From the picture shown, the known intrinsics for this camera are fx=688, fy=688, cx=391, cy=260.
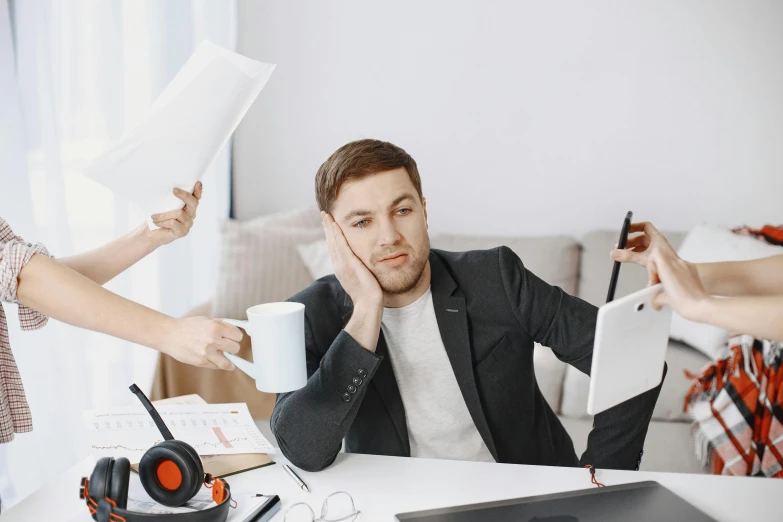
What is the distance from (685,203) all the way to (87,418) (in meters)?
2.69

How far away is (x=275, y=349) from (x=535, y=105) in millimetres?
2449

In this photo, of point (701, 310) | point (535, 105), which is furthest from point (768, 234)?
point (701, 310)

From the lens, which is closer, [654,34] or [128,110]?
[128,110]

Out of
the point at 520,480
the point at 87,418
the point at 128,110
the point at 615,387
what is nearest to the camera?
the point at 615,387

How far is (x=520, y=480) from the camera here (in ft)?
3.61

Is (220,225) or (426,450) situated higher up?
(220,225)

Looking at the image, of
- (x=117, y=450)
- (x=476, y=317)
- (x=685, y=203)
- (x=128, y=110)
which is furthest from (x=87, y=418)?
(x=685, y=203)

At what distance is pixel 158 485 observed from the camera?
100 centimetres

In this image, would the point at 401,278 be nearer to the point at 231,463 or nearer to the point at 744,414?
the point at 231,463

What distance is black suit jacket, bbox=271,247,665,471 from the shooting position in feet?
4.46

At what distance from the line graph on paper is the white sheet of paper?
0.41m

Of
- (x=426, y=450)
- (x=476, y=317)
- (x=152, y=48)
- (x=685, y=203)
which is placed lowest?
(x=426, y=450)

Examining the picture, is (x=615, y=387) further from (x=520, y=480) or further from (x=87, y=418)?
(x=87, y=418)

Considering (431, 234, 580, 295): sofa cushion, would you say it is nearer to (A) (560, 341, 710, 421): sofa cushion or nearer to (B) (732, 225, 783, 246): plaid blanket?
(A) (560, 341, 710, 421): sofa cushion
